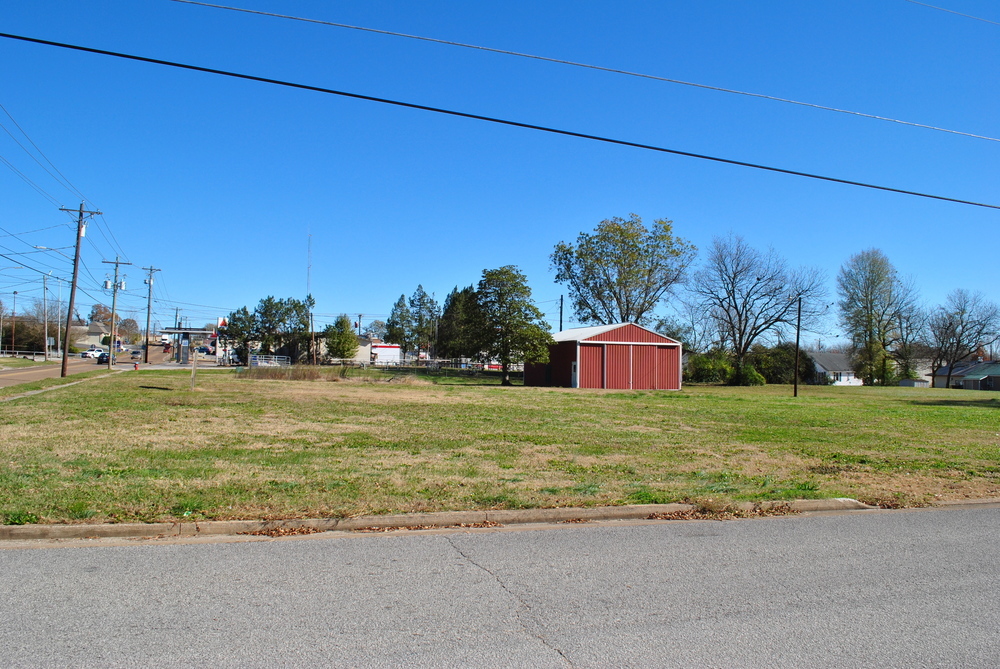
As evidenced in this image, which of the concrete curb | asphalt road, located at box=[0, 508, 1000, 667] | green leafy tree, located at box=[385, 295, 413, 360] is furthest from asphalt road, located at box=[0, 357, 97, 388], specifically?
green leafy tree, located at box=[385, 295, 413, 360]

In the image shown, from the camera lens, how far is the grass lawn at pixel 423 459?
26.5 ft

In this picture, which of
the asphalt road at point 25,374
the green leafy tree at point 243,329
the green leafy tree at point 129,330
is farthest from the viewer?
the green leafy tree at point 129,330

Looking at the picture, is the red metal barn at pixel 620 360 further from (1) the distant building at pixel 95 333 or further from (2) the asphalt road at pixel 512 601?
(1) the distant building at pixel 95 333

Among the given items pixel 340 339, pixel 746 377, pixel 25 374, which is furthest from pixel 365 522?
pixel 340 339

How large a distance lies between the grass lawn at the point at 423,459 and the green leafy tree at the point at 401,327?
9693cm

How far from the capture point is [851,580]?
5777 mm

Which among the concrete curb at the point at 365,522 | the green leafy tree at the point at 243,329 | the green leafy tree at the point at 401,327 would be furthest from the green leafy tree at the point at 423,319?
the concrete curb at the point at 365,522

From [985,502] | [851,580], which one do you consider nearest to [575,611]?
[851,580]

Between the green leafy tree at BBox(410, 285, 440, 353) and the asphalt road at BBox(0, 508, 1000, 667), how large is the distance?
110 metres

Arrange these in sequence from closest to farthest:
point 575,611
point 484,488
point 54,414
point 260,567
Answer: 1. point 575,611
2. point 260,567
3. point 484,488
4. point 54,414

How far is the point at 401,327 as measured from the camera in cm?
11938

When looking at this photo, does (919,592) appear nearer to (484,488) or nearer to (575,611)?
(575,611)

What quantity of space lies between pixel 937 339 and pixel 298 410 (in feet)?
298

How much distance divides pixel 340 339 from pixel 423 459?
8209 centimetres
